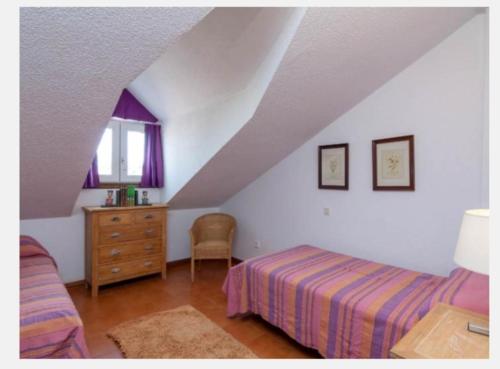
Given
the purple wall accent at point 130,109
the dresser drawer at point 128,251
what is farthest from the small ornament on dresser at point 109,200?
the purple wall accent at point 130,109

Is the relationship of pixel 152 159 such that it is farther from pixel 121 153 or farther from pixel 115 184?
pixel 115 184

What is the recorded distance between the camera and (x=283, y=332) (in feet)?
7.52

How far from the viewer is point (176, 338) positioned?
2.14 m

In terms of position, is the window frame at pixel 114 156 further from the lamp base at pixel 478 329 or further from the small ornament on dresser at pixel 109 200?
the lamp base at pixel 478 329

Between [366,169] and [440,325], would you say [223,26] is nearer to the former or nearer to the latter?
[366,169]

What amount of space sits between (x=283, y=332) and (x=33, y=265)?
6.99ft

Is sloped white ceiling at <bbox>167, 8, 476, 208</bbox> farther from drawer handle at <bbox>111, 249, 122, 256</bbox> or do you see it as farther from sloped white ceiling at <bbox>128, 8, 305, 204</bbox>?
drawer handle at <bbox>111, 249, 122, 256</bbox>

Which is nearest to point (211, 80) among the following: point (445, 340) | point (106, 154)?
point (106, 154)

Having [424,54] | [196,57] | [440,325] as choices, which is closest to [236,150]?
A: [196,57]

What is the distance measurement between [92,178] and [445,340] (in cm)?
348

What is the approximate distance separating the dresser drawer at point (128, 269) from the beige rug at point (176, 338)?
846 millimetres

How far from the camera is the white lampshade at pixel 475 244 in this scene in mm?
959
